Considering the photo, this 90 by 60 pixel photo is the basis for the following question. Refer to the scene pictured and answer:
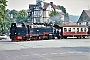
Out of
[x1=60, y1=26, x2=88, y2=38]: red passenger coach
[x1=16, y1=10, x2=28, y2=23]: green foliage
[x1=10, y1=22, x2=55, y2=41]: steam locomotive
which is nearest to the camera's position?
[x1=16, y1=10, x2=28, y2=23]: green foliage

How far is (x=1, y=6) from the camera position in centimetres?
3828

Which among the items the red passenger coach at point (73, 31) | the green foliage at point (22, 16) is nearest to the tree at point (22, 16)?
the green foliage at point (22, 16)

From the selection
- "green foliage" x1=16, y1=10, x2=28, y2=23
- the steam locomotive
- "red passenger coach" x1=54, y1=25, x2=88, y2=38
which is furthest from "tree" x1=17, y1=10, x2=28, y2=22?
"red passenger coach" x1=54, y1=25, x2=88, y2=38

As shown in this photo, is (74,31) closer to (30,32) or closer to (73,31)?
(73,31)

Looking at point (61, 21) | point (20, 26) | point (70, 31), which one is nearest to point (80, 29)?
point (70, 31)

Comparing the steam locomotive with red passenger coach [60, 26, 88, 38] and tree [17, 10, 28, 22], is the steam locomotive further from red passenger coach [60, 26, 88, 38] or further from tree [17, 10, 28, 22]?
red passenger coach [60, 26, 88, 38]

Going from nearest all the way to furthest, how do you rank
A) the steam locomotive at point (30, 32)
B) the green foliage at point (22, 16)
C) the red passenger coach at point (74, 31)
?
the green foliage at point (22, 16), the steam locomotive at point (30, 32), the red passenger coach at point (74, 31)

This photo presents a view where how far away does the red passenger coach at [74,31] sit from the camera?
133ft

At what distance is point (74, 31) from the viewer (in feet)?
134

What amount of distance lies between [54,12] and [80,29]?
12786 millimetres

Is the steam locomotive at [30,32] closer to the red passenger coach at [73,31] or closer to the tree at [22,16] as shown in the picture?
the tree at [22,16]

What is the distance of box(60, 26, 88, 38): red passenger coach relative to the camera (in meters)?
40.4

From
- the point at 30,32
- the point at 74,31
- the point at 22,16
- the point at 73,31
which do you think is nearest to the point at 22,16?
the point at 22,16

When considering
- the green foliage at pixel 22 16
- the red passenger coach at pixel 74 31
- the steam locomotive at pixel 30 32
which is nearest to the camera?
the green foliage at pixel 22 16
